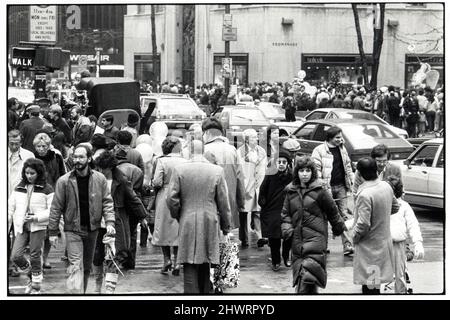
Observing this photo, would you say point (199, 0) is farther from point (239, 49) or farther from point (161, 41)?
point (161, 41)

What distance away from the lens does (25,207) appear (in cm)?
980

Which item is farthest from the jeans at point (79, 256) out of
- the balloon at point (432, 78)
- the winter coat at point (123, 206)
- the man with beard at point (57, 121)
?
the balloon at point (432, 78)

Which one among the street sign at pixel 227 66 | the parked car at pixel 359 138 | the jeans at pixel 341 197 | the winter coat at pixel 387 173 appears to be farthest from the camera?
the street sign at pixel 227 66

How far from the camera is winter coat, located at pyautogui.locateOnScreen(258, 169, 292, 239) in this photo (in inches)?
466

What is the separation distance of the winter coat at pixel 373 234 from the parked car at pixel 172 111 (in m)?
18.3

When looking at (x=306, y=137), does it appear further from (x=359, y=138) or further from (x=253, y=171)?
(x=253, y=171)

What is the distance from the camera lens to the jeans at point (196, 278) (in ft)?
30.0

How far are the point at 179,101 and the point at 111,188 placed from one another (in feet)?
63.9

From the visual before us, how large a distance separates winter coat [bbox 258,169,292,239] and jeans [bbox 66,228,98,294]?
2.95m

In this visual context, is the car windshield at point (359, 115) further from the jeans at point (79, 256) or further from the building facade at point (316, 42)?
the building facade at point (316, 42)

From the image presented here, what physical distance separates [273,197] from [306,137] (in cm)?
949

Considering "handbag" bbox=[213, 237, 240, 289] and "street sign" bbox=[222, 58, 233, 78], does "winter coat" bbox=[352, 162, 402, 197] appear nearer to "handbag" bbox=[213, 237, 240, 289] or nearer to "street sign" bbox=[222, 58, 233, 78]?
"handbag" bbox=[213, 237, 240, 289]

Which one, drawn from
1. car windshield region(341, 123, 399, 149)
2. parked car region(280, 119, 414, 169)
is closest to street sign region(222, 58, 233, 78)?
parked car region(280, 119, 414, 169)

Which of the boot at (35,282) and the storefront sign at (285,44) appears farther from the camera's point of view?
the storefront sign at (285,44)
